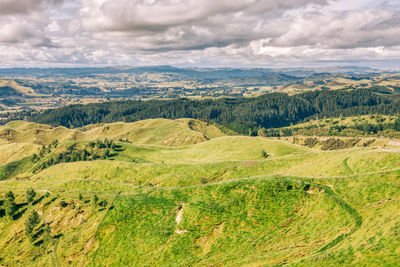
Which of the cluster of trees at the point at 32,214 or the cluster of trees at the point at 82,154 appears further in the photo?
the cluster of trees at the point at 82,154

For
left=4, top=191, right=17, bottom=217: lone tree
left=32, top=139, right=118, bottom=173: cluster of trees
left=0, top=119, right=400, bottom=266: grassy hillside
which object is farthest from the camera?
left=32, top=139, right=118, bottom=173: cluster of trees

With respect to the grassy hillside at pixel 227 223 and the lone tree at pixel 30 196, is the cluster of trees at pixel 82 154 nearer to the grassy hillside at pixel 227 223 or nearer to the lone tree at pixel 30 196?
the grassy hillside at pixel 227 223

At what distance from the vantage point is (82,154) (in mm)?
160250

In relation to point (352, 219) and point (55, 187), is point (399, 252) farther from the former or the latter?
point (55, 187)

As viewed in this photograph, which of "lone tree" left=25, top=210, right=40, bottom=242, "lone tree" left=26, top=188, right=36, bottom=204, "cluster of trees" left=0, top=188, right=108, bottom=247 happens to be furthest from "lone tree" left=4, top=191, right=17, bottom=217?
"lone tree" left=25, top=210, right=40, bottom=242

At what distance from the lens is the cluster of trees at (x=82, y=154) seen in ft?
511

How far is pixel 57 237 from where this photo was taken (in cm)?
5375

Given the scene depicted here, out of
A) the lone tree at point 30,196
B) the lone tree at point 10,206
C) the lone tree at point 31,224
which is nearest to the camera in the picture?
the lone tree at point 31,224

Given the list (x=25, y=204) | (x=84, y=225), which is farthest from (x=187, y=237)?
(x=25, y=204)

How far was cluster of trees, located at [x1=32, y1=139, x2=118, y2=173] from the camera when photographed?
15588 centimetres

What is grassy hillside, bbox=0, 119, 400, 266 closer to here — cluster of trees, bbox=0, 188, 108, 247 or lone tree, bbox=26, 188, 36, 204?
cluster of trees, bbox=0, 188, 108, 247

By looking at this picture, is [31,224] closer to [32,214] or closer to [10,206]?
[32,214]

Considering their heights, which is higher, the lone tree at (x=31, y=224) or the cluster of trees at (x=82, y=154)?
the lone tree at (x=31, y=224)

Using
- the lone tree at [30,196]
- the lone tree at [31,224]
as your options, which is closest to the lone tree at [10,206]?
the lone tree at [30,196]
